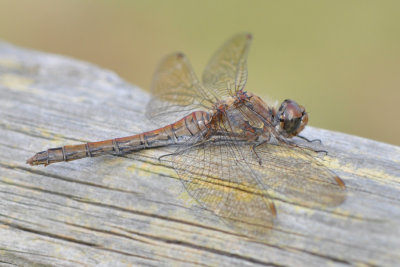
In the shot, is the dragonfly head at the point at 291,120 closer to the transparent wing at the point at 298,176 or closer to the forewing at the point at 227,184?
the transparent wing at the point at 298,176

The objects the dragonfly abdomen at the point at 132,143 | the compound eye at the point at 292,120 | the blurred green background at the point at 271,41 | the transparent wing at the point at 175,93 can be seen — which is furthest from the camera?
the blurred green background at the point at 271,41

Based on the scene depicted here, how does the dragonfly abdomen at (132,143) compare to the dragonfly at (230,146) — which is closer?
the dragonfly at (230,146)

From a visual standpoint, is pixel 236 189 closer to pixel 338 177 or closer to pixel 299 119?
pixel 338 177

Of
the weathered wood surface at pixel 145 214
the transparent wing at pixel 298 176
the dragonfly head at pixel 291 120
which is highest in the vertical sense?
the dragonfly head at pixel 291 120

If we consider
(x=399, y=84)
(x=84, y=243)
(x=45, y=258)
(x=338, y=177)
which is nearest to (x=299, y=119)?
(x=338, y=177)

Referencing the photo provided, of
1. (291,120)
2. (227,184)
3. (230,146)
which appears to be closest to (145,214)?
(227,184)

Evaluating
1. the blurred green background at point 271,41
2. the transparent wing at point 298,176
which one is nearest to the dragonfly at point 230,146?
the transparent wing at point 298,176

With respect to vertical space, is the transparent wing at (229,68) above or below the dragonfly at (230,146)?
above
